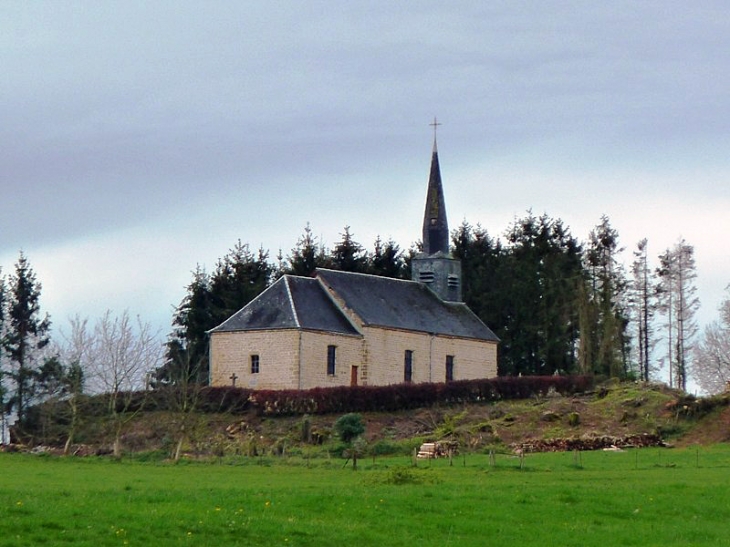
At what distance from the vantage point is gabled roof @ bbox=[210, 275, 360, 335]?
2298 inches

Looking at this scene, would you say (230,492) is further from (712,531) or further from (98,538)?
(712,531)

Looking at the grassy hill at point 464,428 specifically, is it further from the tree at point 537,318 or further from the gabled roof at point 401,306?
the tree at point 537,318

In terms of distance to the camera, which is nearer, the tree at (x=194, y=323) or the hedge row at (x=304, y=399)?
the hedge row at (x=304, y=399)

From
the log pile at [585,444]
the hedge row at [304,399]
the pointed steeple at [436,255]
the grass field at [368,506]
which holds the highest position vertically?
the pointed steeple at [436,255]

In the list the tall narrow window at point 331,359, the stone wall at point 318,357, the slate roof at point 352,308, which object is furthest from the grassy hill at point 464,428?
the slate roof at point 352,308

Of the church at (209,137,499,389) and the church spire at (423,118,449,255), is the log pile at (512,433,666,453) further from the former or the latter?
the church spire at (423,118,449,255)

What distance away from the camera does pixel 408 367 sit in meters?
62.5

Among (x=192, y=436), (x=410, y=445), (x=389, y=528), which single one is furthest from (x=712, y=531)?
(x=192, y=436)

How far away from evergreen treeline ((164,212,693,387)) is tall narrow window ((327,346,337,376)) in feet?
40.4

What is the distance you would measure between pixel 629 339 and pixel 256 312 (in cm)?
2651

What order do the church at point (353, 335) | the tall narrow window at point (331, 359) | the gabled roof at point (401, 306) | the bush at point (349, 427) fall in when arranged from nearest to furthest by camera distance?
the bush at point (349, 427), the church at point (353, 335), the tall narrow window at point (331, 359), the gabled roof at point (401, 306)

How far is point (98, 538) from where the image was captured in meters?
19.3

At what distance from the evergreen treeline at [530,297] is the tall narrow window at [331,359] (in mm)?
12312

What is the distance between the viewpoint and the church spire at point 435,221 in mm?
69312
